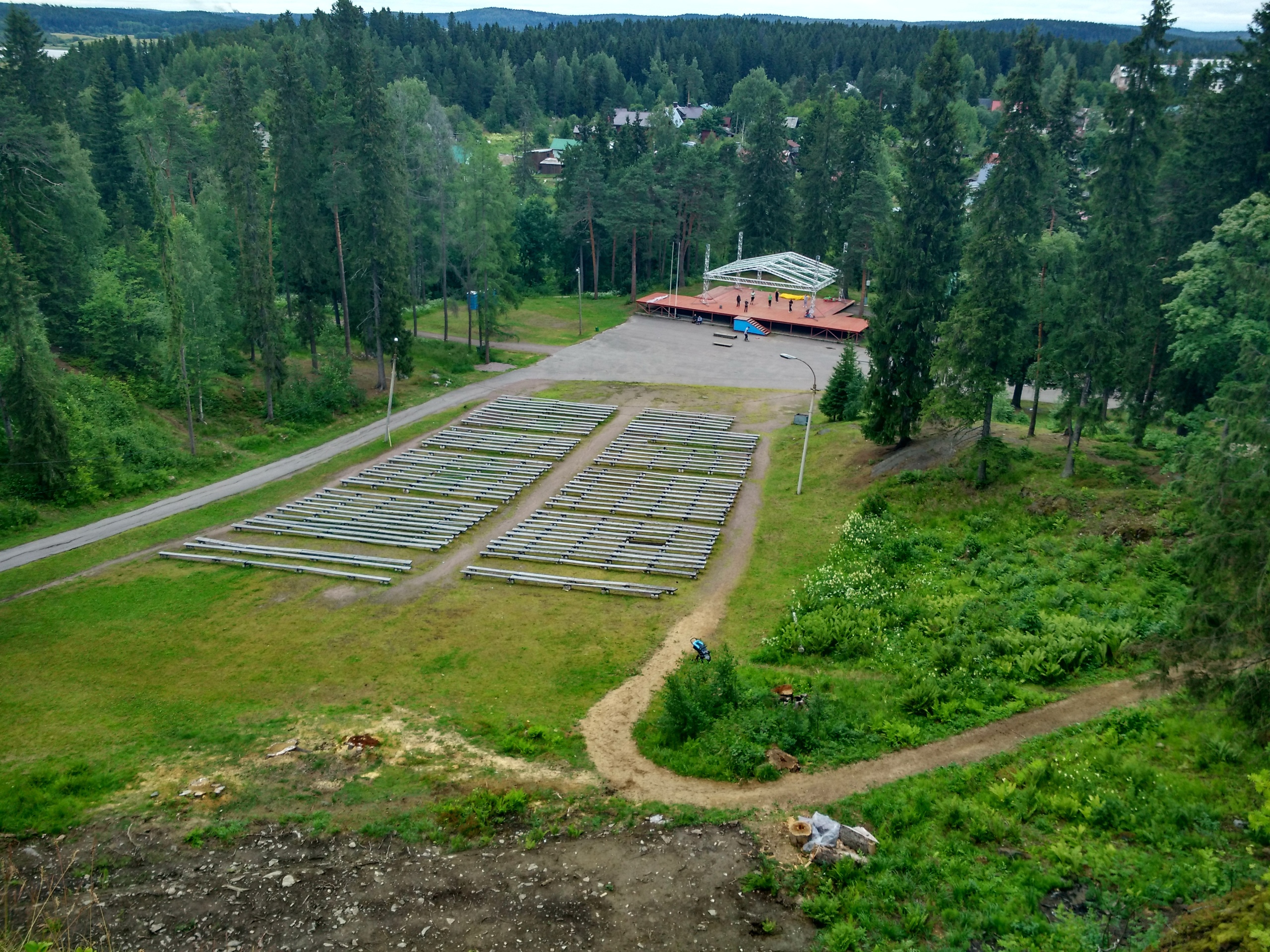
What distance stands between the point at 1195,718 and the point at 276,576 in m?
30.9

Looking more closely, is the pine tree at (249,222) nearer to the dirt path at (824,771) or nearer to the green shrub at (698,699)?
the dirt path at (824,771)

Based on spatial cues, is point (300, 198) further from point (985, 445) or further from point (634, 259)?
point (985, 445)

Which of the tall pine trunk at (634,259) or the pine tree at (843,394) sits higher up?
the tall pine trunk at (634,259)

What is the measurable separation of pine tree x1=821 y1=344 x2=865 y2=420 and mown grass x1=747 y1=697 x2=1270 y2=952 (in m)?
31.1

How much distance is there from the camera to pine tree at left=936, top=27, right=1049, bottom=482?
34562 millimetres

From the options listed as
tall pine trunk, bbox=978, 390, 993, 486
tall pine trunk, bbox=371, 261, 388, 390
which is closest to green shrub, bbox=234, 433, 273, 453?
tall pine trunk, bbox=371, 261, 388, 390

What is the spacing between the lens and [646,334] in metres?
75.6

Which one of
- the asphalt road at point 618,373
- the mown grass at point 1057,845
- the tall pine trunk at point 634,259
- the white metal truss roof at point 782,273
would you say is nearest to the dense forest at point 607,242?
the tall pine trunk at point 634,259

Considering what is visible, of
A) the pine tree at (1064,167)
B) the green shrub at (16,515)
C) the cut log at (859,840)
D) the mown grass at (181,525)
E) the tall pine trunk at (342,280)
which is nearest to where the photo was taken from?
the cut log at (859,840)

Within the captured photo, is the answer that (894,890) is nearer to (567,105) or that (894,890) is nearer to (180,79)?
(180,79)

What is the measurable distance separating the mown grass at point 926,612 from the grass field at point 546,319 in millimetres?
38220

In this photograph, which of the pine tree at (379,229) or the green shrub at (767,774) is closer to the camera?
the green shrub at (767,774)

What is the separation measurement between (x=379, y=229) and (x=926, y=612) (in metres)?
41.1

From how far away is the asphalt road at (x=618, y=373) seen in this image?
42062mm
